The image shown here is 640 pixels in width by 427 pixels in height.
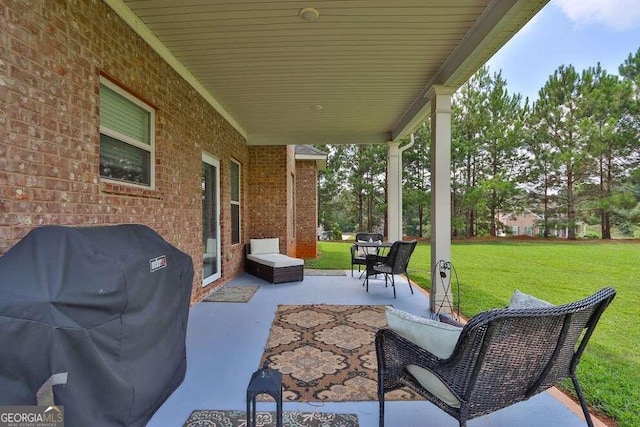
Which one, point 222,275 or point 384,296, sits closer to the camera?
point 384,296

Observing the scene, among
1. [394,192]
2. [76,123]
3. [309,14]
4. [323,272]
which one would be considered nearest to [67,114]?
[76,123]

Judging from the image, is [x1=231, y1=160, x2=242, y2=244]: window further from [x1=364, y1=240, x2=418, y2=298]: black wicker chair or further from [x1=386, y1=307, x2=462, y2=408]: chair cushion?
[x1=386, y1=307, x2=462, y2=408]: chair cushion

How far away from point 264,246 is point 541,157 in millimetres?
17545

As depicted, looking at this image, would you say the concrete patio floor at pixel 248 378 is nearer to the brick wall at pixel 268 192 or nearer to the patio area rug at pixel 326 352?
the patio area rug at pixel 326 352

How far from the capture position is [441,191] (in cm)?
479

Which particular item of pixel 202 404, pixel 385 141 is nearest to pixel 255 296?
pixel 202 404

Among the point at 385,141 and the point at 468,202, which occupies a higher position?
the point at 385,141

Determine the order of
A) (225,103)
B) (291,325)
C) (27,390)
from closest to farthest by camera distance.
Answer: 1. (27,390)
2. (291,325)
3. (225,103)

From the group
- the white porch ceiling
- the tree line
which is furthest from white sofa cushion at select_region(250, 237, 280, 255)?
the tree line

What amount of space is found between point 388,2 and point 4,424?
3662mm

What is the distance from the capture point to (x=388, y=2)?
9.86ft

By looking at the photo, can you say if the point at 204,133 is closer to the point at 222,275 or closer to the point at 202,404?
the point at 222,275

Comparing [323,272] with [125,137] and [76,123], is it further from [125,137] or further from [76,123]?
[76,123]

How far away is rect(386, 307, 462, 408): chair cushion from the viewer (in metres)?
1.74
